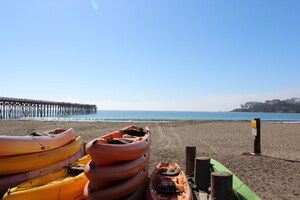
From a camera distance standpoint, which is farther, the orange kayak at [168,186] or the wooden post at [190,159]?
the wooden post at [190,159]

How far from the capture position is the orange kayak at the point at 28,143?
469 centimetres

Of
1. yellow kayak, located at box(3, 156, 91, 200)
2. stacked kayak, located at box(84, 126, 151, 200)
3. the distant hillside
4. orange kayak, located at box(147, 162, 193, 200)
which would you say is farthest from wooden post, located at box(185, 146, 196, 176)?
the distant hillside

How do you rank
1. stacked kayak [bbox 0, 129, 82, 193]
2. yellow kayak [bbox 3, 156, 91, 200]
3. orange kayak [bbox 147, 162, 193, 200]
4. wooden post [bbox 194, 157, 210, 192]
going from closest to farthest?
1. yellow kayak [bbox 3, 156, 91, 200]
2. orange kayak [bbox 147, 162, 193, 200]
3. stacked kayak [bbox 0, 129, 82, 193]
4. wooden post [bbox 194, 157, 210, 192]

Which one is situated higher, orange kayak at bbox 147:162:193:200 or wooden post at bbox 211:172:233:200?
wooden post at bbox 211:172:233:200

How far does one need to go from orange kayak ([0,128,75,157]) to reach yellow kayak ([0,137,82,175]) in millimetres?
91

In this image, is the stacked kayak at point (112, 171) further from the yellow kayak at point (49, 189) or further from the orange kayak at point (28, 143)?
the orange kayak at point (28, 143)

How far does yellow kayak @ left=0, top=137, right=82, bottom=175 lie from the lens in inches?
183

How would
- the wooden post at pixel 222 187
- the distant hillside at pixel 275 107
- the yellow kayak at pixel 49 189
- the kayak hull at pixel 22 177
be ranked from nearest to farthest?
the wooden post at pixel 222 187, the yellow kayak at pixel 49 189, the kayak hull at pixel 22 177, the distant hillside at pixel 275 107

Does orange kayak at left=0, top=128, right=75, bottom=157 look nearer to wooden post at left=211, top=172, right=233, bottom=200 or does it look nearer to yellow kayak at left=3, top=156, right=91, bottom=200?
yellow kayak at left=3, top=156, right=91, bottom=200

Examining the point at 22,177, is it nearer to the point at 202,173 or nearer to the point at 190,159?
the point at 202,173

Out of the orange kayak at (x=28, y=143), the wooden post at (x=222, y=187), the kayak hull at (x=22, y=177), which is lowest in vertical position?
the kayak hull at (x=22, y=177)

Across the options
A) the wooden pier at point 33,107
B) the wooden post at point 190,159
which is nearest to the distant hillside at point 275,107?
the wooden pier at point 33,107

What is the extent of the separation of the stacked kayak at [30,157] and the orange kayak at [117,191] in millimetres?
1700

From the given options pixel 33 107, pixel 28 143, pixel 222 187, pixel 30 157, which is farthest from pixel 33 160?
pixel 33 107
